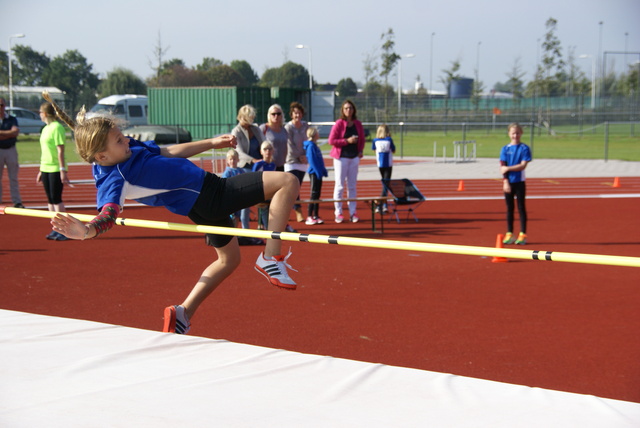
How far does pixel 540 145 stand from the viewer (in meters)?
32.0

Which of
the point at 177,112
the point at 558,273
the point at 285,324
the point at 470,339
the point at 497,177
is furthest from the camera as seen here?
the point at 177,112

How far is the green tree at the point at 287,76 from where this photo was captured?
67938mm

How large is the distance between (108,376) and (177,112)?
31097 mm

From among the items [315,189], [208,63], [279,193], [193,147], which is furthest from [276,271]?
[208,63]

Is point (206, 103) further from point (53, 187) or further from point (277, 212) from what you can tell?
point (277, 212)

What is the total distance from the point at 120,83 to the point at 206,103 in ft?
83.2

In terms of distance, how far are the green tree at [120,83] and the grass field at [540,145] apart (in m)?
16.8

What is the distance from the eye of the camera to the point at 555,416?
2.92 m

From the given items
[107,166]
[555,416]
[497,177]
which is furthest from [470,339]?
[497,177]

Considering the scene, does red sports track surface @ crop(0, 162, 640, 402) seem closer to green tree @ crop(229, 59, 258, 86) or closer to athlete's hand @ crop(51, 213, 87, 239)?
athlete's hand @ crop(51, 213, 87, 239)

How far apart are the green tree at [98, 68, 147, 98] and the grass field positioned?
55.1ft

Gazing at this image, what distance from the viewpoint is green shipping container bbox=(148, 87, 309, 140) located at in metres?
31.9

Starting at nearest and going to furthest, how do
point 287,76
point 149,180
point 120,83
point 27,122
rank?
1. point 149,180
2. point 27,122
3. point 120,83
4. point 287,76

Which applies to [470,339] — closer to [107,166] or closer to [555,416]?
[555,416]
